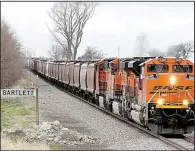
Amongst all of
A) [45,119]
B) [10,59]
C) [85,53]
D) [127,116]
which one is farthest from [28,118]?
[85,53]

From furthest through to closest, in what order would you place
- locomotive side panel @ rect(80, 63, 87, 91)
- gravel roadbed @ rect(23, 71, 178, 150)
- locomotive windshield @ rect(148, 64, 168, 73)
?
1. locomotive side panel @ rect(80, 63, 87, 91)
2. locomotive windshield @ rect(148, 64, 168, 73)
3. gravel roadbed @ rect(23, 71, 178, 150)

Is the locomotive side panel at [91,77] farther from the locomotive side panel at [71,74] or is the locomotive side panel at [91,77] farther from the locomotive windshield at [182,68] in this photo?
the locomotive windshield at [182,68]

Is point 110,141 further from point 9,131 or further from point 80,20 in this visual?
point 80,20

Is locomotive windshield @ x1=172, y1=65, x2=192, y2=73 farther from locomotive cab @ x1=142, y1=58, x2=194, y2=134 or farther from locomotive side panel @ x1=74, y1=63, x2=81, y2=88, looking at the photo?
locomotive side panel @ x1=74, y1=63, x2=81, y2=88

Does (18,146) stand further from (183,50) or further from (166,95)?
(183,50)

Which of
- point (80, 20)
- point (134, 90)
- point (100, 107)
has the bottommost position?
point (100, 107)

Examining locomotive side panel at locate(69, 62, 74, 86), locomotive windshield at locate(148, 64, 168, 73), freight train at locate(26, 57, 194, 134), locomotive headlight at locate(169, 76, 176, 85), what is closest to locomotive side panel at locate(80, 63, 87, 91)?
Result: locomotive side panel at locate(69, 62, 74, 86)

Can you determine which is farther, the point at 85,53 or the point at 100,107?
the point at 85,53

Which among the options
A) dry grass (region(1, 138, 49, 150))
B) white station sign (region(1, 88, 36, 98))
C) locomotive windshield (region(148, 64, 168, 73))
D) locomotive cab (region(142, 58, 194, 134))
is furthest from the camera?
locomotive windshield (region(148, 64, 168, 73))

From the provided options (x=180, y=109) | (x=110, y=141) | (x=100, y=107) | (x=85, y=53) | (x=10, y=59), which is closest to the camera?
(x=110, y=141)

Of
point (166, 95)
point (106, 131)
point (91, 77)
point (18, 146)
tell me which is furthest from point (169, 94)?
point (91, 77)

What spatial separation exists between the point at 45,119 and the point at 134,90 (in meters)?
4.29

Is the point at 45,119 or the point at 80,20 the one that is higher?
the point at 80,20

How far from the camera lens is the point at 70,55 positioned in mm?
78312
